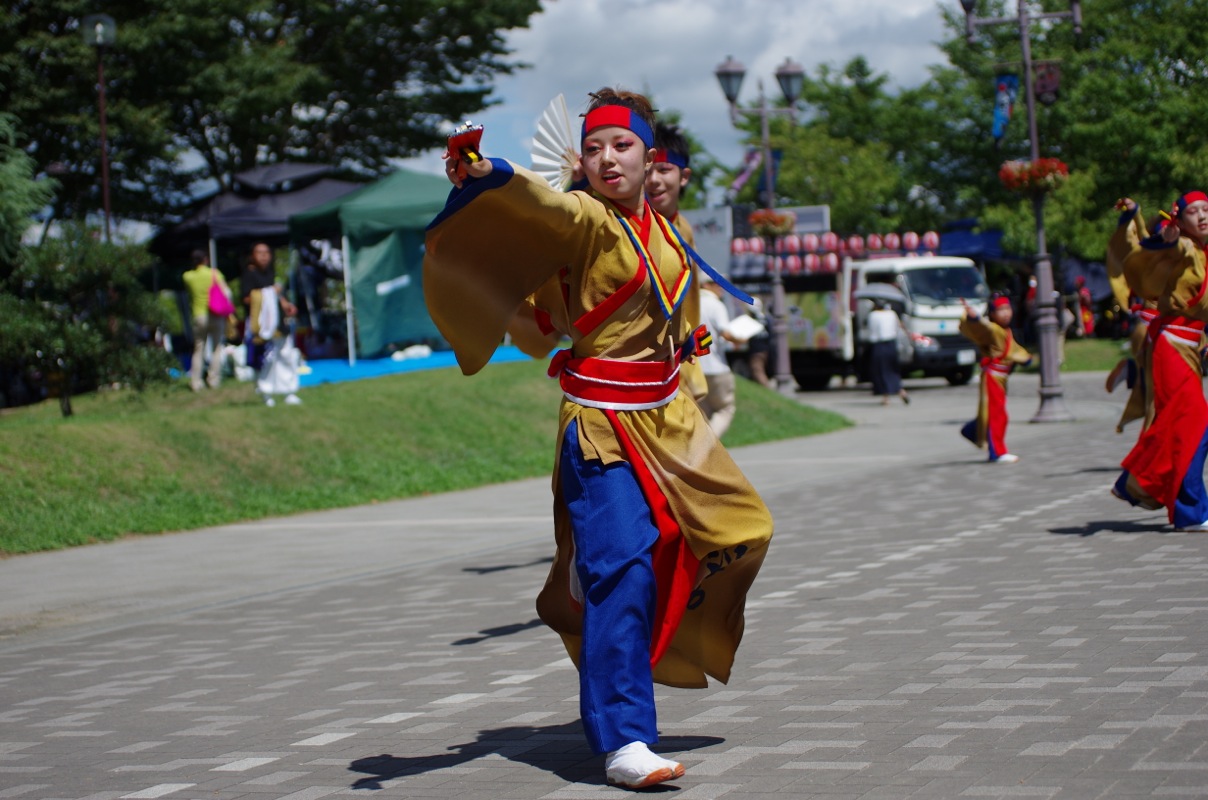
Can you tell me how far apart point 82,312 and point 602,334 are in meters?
12.4

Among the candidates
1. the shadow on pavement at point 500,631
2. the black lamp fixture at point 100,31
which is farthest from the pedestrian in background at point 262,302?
the shadow on pavement at point 500,631

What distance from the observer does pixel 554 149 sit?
5.88 m

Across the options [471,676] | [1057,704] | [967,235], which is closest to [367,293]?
[471,676]

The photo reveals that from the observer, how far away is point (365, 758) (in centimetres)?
518

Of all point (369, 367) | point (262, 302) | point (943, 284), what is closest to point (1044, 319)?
point (369, 367)

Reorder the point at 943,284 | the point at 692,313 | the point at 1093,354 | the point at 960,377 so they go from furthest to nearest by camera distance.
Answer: the point at 1093,354
the point at 943,284
the point at 960,377
the point at 692,313

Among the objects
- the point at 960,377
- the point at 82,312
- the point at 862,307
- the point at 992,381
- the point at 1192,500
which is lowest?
the point at 960,377

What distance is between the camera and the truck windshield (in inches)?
1298

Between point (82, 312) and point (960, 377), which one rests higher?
point (82, 312)

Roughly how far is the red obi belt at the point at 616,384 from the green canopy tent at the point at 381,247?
63.1ft

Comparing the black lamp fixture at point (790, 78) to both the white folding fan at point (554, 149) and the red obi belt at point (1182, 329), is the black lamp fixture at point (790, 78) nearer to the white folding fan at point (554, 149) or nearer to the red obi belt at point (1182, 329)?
the red obi belt at point (1182, 329)

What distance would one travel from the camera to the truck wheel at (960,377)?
3278 centimetres

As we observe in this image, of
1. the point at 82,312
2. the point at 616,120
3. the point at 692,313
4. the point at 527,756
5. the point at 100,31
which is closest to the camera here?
the point at 616,120

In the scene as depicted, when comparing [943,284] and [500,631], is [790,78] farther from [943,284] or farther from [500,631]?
[500,631]
